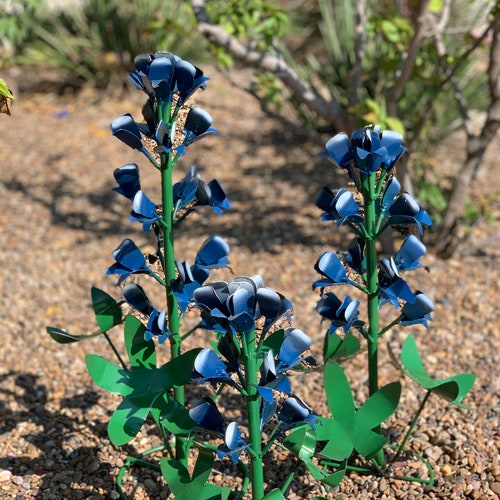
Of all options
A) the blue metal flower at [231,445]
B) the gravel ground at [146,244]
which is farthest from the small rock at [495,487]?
the blue metal flower at [231,445]

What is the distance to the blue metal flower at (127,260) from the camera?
206 cm

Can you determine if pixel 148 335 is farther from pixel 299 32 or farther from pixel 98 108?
pixel 299 32

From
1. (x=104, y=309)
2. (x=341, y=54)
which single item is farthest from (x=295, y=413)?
(x=341, y=54)

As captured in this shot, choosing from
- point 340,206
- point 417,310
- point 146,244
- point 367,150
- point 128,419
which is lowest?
point 146,244

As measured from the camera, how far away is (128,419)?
2.02m

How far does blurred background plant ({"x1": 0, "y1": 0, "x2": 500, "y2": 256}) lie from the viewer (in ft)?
11.8

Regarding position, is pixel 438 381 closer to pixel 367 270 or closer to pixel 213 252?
pixel 367 270

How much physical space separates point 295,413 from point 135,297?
1.78 ft

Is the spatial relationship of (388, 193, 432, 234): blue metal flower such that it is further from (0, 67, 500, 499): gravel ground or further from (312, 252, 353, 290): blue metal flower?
(0, 67, 500, 499): gravel ground

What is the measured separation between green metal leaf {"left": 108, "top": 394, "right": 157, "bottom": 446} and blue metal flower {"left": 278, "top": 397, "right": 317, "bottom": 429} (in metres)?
0.36

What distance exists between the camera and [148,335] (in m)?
2.05

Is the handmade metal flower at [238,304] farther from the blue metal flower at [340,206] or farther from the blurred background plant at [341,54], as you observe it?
the blurred background plant at [341,54]

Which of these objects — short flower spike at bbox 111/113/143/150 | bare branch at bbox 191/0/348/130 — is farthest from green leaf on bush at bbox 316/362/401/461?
bare branch at bbox 191/0/348/130

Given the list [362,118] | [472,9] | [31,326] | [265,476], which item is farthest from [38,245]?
[472,9]
